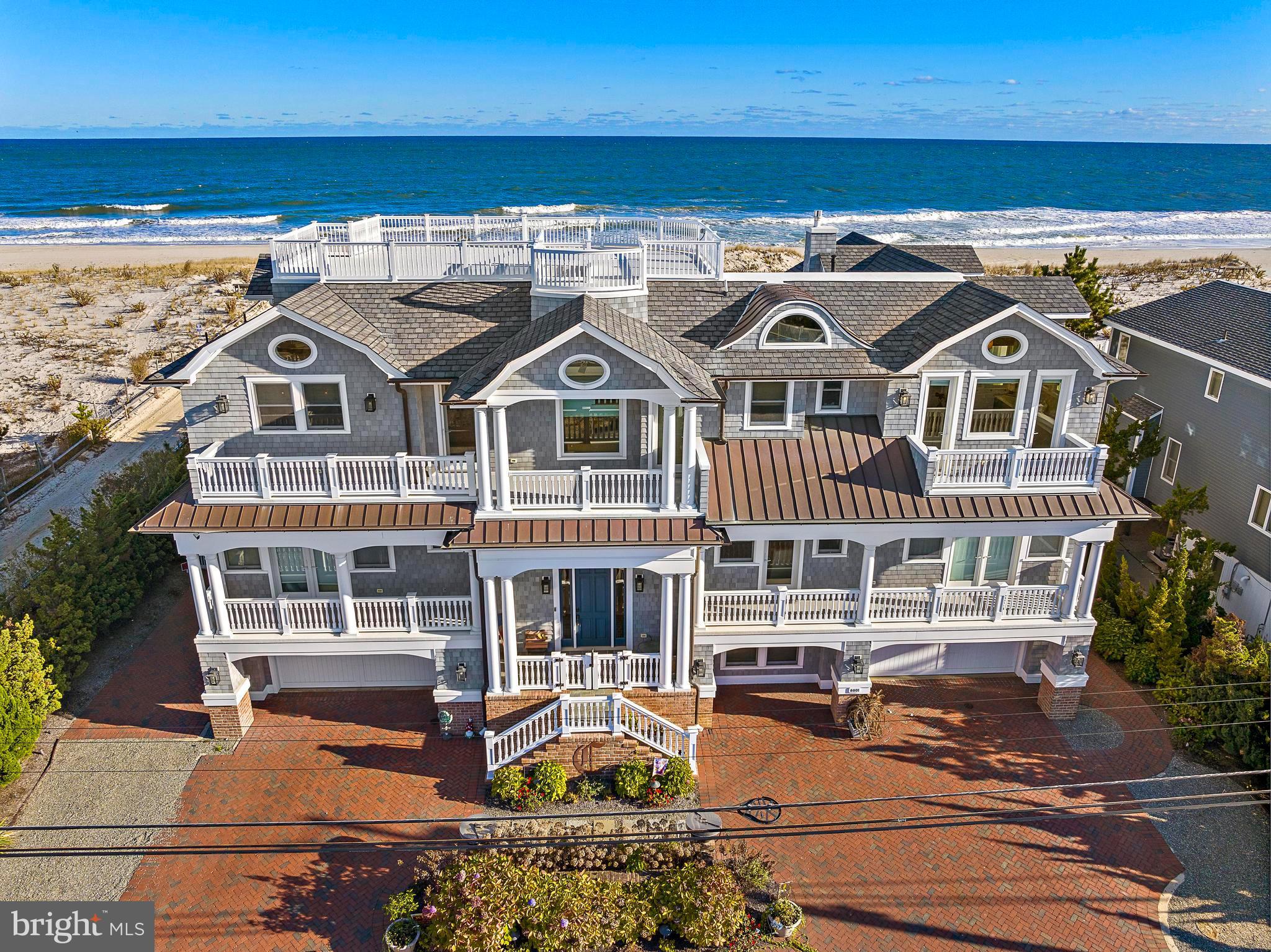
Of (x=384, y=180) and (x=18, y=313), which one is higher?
(x=384, y=180)

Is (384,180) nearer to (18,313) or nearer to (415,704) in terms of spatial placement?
(18,313)

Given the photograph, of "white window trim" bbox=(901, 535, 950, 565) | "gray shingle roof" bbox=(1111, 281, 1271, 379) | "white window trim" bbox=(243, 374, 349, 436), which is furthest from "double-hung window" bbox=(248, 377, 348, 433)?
"gray shingle roof" bbox=(1111, 281, 1271, 379)

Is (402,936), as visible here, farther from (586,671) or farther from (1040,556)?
(1040,556)

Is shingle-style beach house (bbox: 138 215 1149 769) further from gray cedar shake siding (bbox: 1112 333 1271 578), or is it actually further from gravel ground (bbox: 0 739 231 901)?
gray cedar shake siding (bbox: 1112 333 1271 578)

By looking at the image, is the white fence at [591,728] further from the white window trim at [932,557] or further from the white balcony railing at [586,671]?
the white window trim at [932,557]

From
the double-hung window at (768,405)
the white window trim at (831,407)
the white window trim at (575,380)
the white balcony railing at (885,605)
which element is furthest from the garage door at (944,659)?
the white window trim at (575,380)

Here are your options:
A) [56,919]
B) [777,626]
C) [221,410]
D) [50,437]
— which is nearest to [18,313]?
[50,437]

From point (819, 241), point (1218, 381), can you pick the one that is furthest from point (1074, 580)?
point (819, 241)
